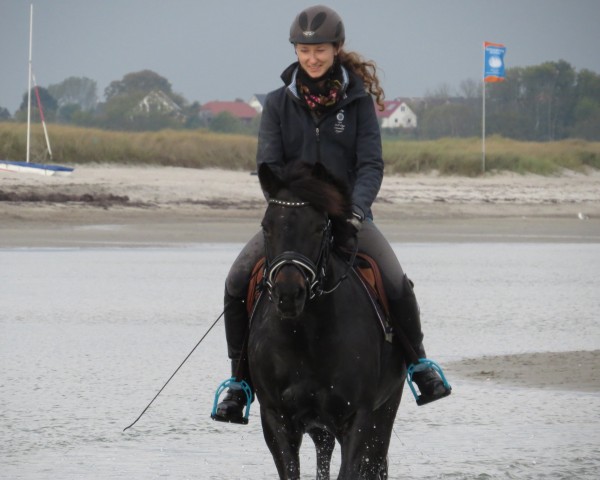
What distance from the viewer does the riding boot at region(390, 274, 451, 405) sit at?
21.5ft

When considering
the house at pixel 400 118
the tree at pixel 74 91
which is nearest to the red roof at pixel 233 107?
the tree at pixel 74 91

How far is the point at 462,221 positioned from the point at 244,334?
22.2 meters

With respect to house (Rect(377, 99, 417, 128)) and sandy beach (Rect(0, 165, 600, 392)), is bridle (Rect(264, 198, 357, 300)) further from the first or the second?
house (Rect(377, 99, 417, 128))

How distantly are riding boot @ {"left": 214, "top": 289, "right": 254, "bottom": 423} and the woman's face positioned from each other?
1.11 meters

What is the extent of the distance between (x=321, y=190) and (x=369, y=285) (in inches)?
30.5

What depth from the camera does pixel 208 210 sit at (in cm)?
2777

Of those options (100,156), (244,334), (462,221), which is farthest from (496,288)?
(100,156)

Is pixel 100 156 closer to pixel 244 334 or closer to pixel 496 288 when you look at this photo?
pixel 496 288

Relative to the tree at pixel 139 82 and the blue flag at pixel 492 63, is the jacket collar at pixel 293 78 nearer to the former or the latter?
the blue flag at pixel 492 63

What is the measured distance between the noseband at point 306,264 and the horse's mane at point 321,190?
0.05 m

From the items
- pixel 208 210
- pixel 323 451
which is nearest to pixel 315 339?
pixel 323 451

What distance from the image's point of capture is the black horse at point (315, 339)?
5.71 m

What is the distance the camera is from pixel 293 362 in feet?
19.4

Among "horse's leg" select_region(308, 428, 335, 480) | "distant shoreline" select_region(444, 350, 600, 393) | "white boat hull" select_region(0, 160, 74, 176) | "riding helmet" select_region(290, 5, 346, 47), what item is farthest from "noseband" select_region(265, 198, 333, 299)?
"white boat hull" select_region(0, 160, 74, 176)
